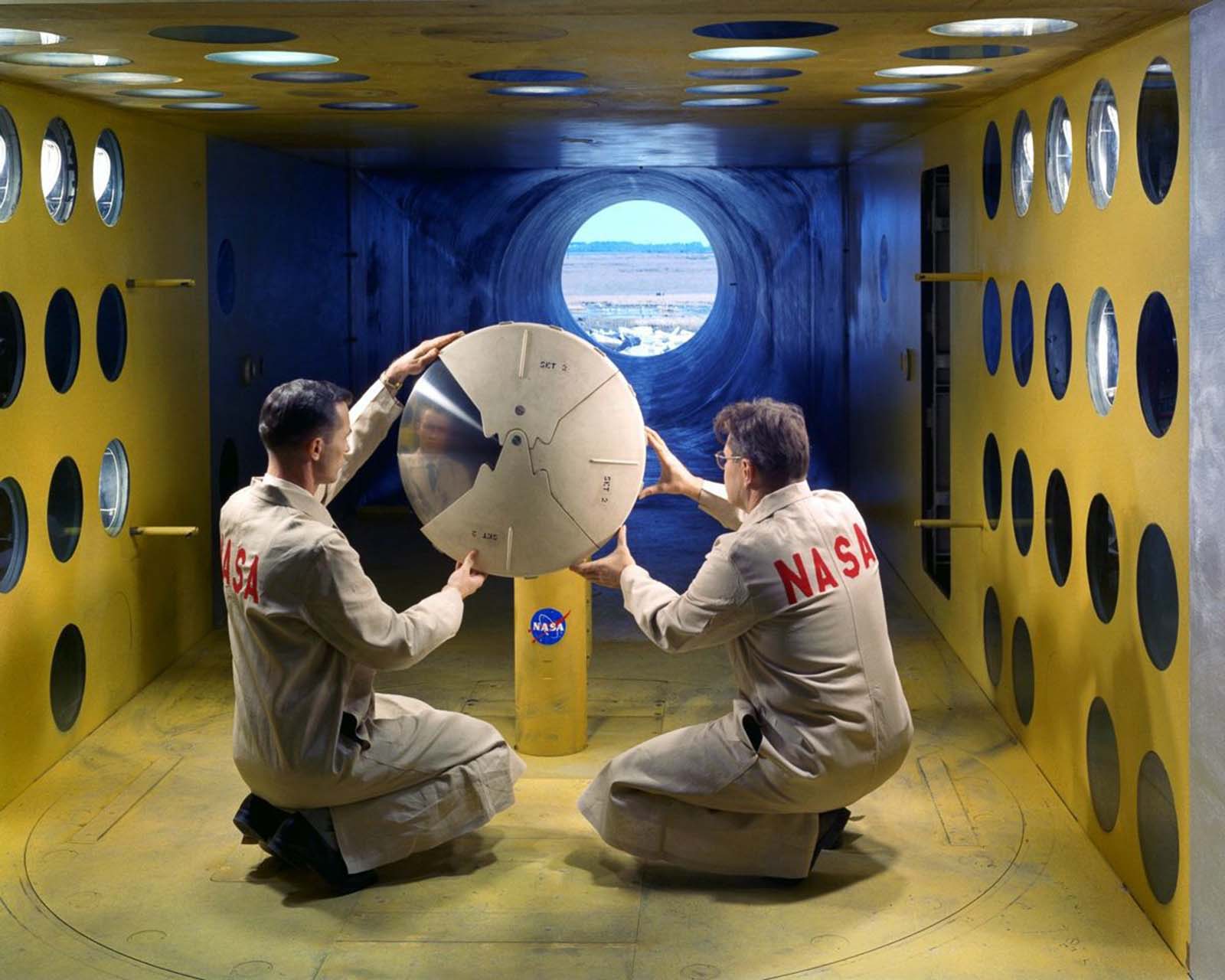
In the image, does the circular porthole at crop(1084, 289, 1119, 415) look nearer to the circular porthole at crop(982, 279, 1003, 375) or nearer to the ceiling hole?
the circular porthole at crop(982, 279, 1003, 375)

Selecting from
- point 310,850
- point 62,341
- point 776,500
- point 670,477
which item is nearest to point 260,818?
point 310,850

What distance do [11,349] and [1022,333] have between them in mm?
3286

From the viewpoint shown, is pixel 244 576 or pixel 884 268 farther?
pixel 884 268

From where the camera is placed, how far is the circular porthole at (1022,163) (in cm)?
527

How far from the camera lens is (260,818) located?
432cm

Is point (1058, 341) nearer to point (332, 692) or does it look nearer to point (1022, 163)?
point (1022, 163)

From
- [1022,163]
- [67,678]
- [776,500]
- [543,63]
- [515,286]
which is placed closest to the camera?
[776,500]

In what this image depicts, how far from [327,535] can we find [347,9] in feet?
4.28

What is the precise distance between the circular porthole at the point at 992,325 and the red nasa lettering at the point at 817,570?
5.95 ft

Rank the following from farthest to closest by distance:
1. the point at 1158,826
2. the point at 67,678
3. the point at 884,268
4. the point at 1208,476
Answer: the point at 884,268, the point at 67,678, the point at 1158,826, the point at 1208,476

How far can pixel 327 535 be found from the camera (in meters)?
4.08

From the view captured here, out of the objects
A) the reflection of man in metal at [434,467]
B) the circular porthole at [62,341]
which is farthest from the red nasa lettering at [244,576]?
the circular porthole at [62,341]

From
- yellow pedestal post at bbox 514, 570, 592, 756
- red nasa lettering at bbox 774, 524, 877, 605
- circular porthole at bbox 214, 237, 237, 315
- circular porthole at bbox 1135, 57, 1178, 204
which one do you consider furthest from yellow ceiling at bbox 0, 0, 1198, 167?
yellow pedestal post at bbox 514, 570, 592, 756

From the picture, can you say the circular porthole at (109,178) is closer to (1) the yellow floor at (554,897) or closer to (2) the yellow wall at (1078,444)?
(1) the yellow floor at (554,897)
